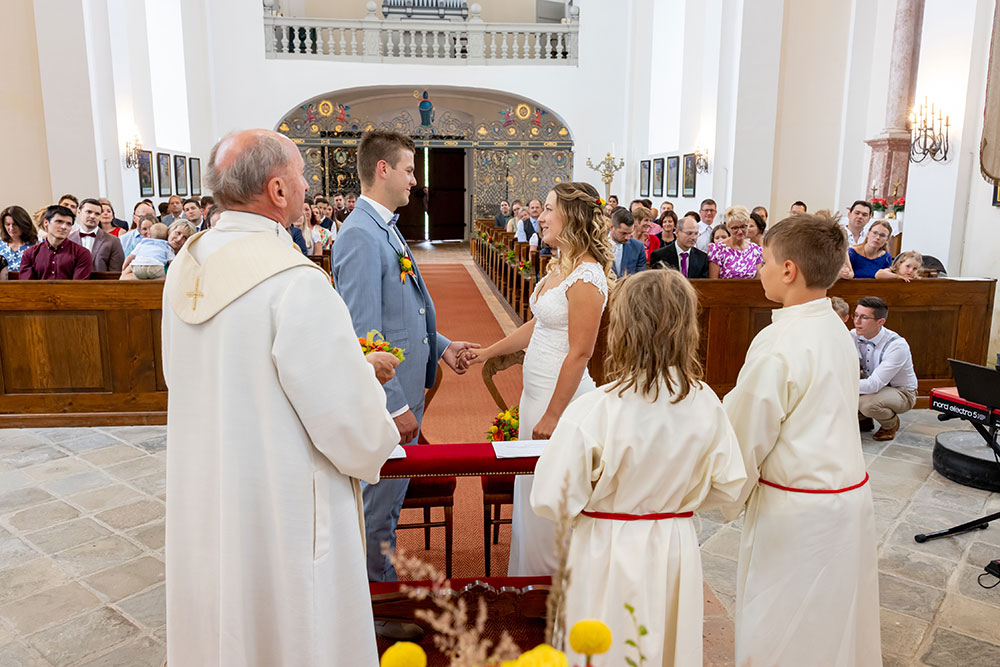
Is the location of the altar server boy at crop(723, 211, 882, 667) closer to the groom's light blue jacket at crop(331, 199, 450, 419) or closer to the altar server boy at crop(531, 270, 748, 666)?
the altar server boy at crop(531, 270, 748, 666)

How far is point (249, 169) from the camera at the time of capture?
1.83m

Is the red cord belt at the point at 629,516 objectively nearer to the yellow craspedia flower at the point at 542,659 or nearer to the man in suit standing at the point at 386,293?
the man in suit standing at the point at 386,293

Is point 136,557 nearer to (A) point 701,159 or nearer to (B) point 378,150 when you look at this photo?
(B) point 378,150

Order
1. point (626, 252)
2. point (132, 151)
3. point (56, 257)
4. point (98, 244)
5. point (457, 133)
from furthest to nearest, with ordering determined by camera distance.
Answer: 1. point (457, 133)
2. point (132, 151)
3. point (98, 244)
4. point (626, 252)
5. point (56, 257)

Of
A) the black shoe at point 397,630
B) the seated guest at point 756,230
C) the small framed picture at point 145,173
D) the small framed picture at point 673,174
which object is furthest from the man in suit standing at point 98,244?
the small framed picture at point 673,174

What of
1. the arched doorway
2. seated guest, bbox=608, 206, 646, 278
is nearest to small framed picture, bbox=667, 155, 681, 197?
the arched doorway

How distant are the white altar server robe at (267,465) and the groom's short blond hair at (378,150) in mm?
1003

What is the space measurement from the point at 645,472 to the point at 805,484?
1.88 ft

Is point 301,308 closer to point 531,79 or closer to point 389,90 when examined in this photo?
point 531,79

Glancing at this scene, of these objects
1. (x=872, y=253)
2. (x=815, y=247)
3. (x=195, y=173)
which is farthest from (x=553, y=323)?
(x=195, y=173)

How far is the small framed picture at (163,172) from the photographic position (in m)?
12.8

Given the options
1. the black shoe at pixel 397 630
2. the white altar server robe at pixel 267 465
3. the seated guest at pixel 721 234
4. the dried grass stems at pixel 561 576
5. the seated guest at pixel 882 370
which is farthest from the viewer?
the seated guest at pixel 721 234

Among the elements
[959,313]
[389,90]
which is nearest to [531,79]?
[389,90]

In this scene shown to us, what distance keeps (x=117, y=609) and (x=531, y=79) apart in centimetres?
1583
